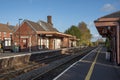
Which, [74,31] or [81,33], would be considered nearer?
[74,31]

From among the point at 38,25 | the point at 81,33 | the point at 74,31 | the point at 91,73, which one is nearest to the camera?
the point at 91,73

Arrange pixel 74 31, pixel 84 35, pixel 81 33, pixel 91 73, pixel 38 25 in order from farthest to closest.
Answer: pixel 84 35 → pixel 81 33 → pixel 74 31 → pixel 38 25 → pixel 91 73

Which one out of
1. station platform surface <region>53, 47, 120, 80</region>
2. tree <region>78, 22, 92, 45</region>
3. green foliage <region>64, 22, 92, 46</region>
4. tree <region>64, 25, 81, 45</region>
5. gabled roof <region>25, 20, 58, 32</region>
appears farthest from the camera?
tree <region>78, 22, 92, 45</region>

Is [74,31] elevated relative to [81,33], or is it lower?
elevated

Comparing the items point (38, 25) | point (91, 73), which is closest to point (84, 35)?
point (38, 25)

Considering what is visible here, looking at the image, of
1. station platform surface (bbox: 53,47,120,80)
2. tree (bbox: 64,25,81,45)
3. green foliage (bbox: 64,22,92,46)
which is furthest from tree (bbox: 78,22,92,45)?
station platform surface (bbox: 53,47,120,80)

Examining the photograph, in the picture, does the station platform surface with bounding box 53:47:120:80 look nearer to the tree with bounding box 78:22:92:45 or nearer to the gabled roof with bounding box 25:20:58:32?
the gabled roof with bounding box 25:20:58:32

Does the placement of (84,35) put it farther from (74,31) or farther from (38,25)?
(38,25)

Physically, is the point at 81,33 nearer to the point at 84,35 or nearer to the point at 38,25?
the point at 84,35

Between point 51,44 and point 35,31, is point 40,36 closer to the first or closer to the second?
point 35,31

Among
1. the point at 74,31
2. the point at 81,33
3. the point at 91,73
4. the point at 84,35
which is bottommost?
the point at 91,73

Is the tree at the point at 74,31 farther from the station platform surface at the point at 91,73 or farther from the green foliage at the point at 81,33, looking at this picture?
the station platform surface at the point at 91,73

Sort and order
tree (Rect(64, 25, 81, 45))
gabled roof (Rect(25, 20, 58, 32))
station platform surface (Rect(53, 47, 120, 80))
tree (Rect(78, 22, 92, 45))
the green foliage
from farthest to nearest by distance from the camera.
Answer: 1. tree (Rect(78, 22, 92, 45))
2. the green foliage
3. tree (Rect(64, 25, 81, 45))
4. gabled roof (Rect(25, 20, 58, 32))
5. station platform surface (Rect(53, 47, 120, 80))

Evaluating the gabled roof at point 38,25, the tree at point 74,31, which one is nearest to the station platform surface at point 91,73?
the gabled roof at point 38,25
